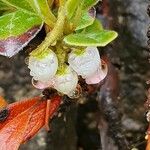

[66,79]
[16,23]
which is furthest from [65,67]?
[16,23]

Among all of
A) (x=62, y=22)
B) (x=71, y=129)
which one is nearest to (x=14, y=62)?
(x=71, y=129)

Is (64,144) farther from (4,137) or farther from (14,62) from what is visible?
(4,137)

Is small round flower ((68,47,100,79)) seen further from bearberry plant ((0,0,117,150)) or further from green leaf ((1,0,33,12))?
green leaf ((1,0,33,12))

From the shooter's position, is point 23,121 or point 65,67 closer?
point 65,67

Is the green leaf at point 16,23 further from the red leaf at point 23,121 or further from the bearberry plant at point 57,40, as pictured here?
the red leaf at point 23,121

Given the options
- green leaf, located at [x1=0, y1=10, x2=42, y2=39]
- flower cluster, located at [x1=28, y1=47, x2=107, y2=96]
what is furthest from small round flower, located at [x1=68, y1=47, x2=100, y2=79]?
green leaf, located at [x1=0, y1=10, x2=42, y2=39]

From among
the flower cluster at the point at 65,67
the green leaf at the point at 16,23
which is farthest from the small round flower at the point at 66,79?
the green leaf at the point at 16,23

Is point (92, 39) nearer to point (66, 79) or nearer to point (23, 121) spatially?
point (66, 79)

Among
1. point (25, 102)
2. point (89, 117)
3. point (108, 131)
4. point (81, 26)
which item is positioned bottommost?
point (89, 117)
